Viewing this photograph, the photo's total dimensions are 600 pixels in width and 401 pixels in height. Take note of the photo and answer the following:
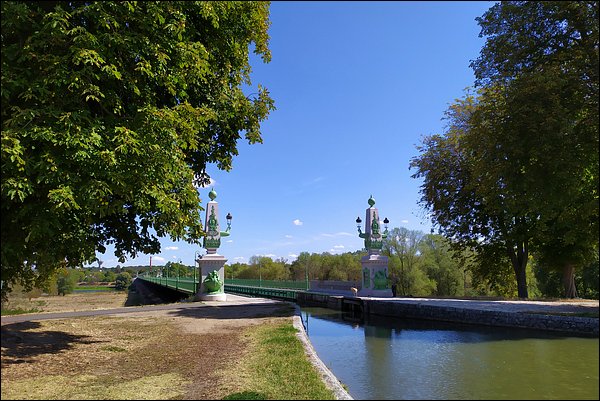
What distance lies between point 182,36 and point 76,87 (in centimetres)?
248

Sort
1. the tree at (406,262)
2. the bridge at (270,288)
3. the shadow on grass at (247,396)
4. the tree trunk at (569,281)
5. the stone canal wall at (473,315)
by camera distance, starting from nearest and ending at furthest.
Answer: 1. the shadow on grass at (247,396)
2. the stone canal wall at (473,315)
3. the tree trunk at (569,281)
4. the bridge at (270,288)
5. the tree at (406,262)

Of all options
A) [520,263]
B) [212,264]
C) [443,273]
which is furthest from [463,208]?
[443,273]

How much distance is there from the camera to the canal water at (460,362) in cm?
564

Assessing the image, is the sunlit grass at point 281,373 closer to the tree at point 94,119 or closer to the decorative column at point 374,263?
the tree at point 94,119

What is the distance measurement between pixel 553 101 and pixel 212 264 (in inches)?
771

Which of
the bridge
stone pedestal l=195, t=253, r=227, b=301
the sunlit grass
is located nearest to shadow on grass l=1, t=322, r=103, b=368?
the sunlit grass

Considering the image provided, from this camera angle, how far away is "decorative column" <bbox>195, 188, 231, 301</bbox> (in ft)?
83.2

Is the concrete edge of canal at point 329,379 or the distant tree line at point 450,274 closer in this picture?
the concrete edge of canal at point 329,379

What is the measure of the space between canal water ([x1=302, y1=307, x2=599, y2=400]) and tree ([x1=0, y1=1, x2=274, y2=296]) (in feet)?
17.4

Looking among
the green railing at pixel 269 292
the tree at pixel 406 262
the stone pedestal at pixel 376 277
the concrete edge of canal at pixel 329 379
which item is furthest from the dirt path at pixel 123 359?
the tree at pixel 406 262

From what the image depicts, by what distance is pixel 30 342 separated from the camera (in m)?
9.42

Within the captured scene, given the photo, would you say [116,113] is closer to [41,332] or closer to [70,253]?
[70,253]

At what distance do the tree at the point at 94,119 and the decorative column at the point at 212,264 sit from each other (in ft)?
51.3

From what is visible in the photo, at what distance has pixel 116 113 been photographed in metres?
8.48
